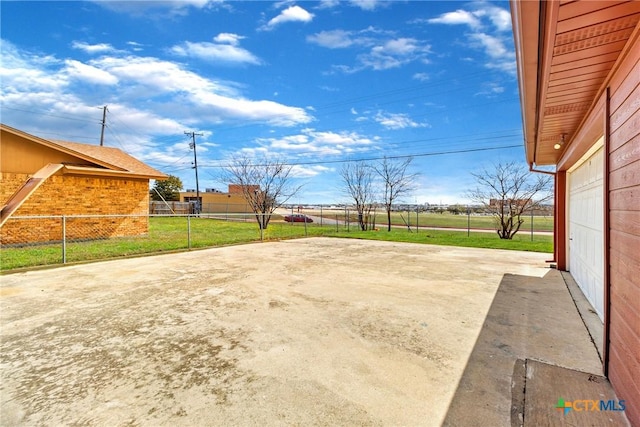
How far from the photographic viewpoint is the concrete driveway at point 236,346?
6.05 feet

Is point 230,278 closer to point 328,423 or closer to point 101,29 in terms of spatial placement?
point 328,423

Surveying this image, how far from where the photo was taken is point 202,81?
1603cm

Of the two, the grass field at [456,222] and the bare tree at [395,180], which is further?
the grass field at [456,222]

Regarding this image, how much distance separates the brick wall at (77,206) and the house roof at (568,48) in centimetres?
1013

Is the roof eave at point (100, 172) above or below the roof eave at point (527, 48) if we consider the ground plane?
above

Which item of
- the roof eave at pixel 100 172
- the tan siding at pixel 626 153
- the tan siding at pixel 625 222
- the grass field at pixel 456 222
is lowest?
the grass field at pixel 456 222

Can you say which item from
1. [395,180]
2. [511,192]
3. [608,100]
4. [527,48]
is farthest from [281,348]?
[395,180]

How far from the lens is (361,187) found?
17188mm

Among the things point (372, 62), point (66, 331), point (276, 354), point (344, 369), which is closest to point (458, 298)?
point (344, 369)

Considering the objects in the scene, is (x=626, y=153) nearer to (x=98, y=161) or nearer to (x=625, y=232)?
(x=625, y=232)

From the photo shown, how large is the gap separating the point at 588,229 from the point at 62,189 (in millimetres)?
13401

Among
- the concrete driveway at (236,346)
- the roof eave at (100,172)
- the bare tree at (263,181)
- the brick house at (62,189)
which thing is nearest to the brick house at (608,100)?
the concrete driveway at (236,346)

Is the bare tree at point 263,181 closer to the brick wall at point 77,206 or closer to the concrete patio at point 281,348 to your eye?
the brick wall at point 77,206

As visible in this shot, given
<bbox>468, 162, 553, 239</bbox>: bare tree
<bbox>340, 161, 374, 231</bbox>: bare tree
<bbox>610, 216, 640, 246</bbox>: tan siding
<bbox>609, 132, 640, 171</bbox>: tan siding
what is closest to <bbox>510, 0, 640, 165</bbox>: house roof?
<bbox>609, 132, 640, 171</bbox>: tan siding
